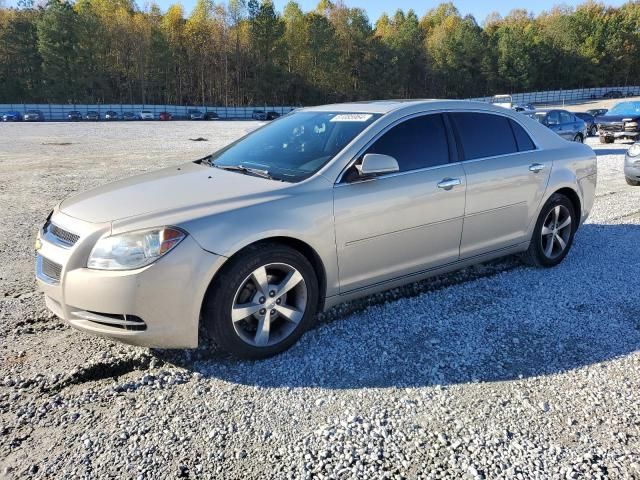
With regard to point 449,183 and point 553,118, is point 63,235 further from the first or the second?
point 553,118

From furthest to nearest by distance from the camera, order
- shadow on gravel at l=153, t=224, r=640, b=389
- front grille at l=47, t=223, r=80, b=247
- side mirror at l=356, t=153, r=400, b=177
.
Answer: side mirror at l=356, t=153, r=400, b=177, shadow on gravel at l=153, t=224, r=640, b=389, front grille at l=47, t=223, r=80, b=247

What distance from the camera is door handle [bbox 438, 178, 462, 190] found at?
4.10m

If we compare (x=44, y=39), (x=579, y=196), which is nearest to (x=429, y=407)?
(x=579, y=196)

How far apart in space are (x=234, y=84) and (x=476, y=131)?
8962 centimetres

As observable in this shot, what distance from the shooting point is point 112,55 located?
272 ft

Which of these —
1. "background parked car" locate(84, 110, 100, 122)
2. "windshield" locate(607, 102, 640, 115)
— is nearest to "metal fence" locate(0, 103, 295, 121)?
"background parked car" locate(84, 110, 100, 122)

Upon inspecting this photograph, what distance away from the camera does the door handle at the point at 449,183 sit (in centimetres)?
410

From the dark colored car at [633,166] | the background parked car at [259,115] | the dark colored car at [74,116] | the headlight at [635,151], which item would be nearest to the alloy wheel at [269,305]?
the dark colored car at [633,166]

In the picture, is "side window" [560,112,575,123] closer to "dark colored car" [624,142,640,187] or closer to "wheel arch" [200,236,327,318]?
"dark colored car" [624,142,640,187]

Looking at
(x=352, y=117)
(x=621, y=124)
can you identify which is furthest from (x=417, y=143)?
(x=621, y=124)

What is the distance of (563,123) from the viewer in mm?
17109

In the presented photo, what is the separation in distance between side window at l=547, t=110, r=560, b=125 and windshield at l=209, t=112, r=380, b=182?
14729 millimetres

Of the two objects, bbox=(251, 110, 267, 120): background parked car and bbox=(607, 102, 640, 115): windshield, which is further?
bbox=(251, 110, 267, 120): background parked car

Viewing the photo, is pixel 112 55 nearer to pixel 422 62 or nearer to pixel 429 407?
pixel 422 62
